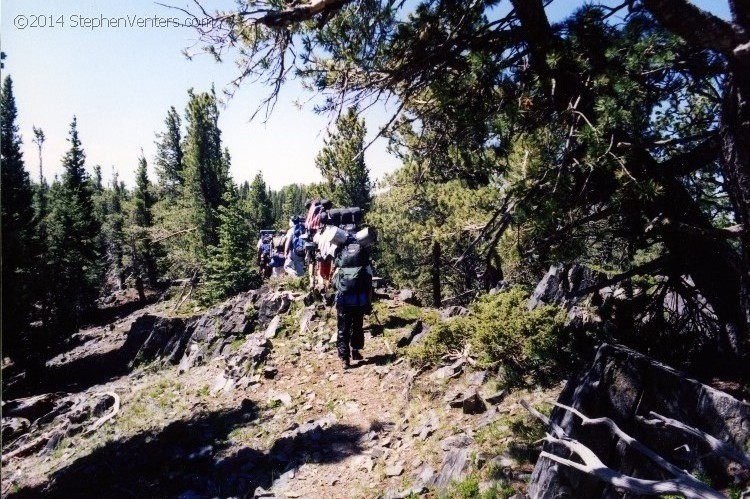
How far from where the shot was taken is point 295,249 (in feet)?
45.2

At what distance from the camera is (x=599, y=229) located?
17.1ft

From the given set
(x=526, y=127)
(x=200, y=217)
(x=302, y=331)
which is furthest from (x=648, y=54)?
(x=200, y=217)

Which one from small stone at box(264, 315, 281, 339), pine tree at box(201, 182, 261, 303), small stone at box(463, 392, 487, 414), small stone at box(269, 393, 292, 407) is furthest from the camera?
pine tree at box(201, 182, 261, 303)

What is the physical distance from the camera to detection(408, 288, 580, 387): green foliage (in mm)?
5387

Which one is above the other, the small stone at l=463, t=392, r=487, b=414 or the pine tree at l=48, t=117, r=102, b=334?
the pine tree at l=48, t=117, r=102, b=334

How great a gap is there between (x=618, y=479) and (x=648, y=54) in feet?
11.3

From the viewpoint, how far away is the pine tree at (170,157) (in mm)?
34906

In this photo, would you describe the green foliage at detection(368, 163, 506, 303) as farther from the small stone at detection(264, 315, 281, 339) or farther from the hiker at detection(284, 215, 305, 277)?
the small stone at detection(264, 315, 281, 339)

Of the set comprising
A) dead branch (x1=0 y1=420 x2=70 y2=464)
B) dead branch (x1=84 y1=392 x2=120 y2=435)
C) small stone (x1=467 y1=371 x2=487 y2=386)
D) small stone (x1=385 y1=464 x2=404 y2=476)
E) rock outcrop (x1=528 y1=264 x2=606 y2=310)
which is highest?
rock outcrop (x1=528 y1=264 x2=606 y2=310)

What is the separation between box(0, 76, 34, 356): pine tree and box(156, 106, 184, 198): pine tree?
898 cm

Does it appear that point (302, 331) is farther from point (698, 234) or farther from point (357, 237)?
point (698, 234)

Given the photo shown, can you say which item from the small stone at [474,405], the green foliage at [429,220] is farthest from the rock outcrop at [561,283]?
the small stone at [474,405]

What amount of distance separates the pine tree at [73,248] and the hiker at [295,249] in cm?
2486

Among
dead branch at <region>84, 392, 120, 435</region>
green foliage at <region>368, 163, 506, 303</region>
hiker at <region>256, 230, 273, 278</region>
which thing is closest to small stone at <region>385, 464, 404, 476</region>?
green foliage at <region>368, 163, 506, 303</region>
